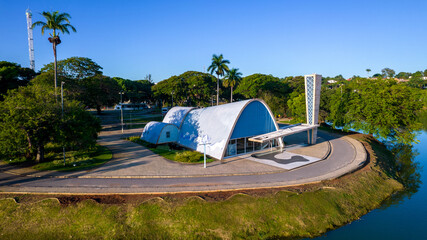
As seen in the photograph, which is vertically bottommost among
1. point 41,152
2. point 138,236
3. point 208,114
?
point 138,236

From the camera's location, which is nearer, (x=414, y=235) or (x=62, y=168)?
(x=414, y=235)

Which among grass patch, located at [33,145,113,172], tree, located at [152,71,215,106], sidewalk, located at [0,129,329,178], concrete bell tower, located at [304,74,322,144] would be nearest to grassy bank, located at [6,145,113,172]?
grass patch, located at [33,145,113,172]

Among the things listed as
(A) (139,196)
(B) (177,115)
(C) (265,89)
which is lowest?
(A) (139,196)

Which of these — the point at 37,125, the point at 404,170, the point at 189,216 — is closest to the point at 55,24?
the point at 37,125

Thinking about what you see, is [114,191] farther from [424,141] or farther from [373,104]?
[424,141]

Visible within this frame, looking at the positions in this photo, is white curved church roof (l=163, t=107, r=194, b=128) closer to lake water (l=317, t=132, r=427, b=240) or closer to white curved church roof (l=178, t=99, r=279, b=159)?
white curved church roof (l=178, t=99, r=279, b=159)

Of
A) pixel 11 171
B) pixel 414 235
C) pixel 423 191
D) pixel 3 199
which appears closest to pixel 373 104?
pixel 423 191

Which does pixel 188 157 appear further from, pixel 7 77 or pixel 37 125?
pixel 7 77
